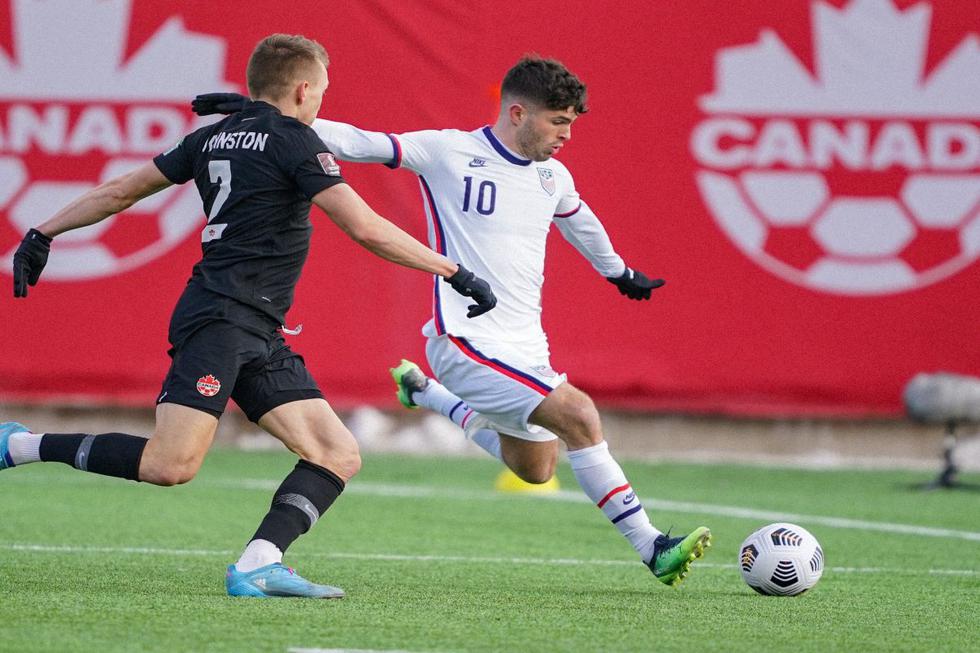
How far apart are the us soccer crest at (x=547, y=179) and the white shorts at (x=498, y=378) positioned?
680mm

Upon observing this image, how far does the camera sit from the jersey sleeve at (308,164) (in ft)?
16.7

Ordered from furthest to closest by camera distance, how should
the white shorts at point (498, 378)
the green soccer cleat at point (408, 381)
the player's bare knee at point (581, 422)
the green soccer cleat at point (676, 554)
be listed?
1. the green soccer cleat at point (408, 381)
2. the white shorts at point (498, 378)
3. the player's bare knee at point (581, 422)
4. the green soccer cleat at point (676, 554)

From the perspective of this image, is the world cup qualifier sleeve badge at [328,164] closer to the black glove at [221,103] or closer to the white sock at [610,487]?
the black glove at [221,103]

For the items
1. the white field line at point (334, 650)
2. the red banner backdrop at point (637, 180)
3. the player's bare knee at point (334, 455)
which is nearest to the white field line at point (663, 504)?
the red banner backdrop at point (637, 180)

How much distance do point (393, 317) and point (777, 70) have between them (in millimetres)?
3463

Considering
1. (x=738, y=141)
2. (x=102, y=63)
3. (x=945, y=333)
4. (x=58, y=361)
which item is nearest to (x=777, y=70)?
(x=738, y=141)

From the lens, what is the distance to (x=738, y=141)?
11.7 meters

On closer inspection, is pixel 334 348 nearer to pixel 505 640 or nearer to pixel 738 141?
pixel 738 141

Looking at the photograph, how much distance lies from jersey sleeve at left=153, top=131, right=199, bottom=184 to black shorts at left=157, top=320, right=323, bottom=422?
568 mm

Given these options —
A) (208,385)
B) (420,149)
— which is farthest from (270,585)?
(420,149)

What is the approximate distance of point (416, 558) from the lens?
658cm

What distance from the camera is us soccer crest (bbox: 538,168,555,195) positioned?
6293 mm

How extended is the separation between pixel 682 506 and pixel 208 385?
15.9 feet

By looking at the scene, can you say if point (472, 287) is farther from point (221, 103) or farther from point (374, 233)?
point (221, 103)
